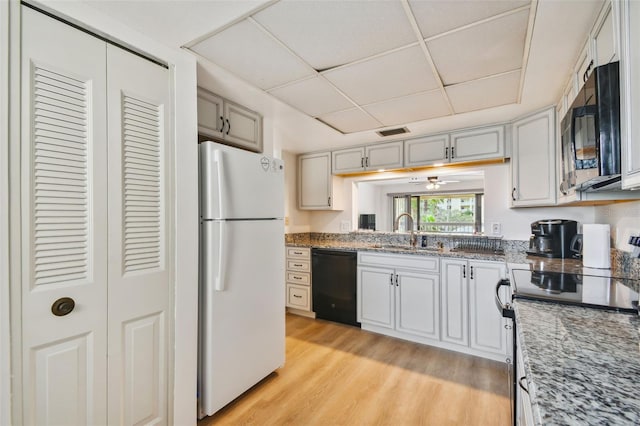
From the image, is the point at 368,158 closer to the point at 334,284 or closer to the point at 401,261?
the point at 401,261

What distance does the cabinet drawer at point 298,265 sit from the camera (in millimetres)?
3498

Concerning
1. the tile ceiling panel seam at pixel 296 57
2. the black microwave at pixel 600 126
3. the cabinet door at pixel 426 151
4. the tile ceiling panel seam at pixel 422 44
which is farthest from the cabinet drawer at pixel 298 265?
the black microwave at pixel 600 126

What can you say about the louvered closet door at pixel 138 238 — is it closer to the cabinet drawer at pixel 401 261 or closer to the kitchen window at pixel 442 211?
the cabinet drawer at pixel 401 261

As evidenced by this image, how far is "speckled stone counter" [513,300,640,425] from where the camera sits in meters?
0.53

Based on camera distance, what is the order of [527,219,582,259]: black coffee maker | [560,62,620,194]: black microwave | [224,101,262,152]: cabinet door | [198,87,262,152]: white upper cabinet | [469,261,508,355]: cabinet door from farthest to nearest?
1. [469,261,508,355]: cabinet door
2. [527,219,582,259]: black coffee maker
3. [224,101,262,152]: cabinet door
4. [198,87,262,152]: white upper cabinet
5. [560,62,620,194]: black microwave

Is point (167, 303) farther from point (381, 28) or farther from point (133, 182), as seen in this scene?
point (381, 28)

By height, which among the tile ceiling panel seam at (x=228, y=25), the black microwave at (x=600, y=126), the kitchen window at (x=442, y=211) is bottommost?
the kitchen window at (x=442, y=211)

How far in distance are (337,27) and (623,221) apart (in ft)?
6.81

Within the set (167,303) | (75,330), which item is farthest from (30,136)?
(167,303)

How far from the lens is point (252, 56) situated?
1.63m

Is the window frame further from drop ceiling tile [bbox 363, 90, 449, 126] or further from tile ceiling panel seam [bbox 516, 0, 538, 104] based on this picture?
tile ceiling panel seam [bbox 516, 0, 538, 104]

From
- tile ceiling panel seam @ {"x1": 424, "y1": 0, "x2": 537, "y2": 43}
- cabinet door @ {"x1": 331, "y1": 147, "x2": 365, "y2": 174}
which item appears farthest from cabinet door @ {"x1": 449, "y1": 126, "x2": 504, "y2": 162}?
tile ceiling panel seam @ {"x1": 424, "y1": 0, "x2": 537, "y2": 43}

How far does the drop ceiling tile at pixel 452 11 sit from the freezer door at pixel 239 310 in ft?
4.83

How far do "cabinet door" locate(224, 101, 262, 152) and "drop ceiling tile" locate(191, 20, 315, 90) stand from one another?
1.19ft
